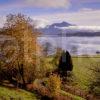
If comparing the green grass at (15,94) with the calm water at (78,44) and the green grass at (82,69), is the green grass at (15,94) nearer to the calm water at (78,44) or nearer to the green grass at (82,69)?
the green grass at (82,69)

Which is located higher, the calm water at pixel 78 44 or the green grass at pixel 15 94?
the calm water at pixel 78 44

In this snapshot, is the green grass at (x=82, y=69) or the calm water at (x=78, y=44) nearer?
the green grass at (x=82, y=69)

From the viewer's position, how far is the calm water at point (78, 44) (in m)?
67.0

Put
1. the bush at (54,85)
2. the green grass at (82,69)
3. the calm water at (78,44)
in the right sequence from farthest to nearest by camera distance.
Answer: the calm water at (78,44) → the green grass at (82,69) → the bush at (54,85)

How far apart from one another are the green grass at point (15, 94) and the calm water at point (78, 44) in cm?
1826

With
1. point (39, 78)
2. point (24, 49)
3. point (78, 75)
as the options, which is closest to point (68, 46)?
point (78, 75)

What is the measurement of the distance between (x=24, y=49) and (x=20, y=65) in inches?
109

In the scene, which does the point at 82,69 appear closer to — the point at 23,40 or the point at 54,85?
the point at 54,85

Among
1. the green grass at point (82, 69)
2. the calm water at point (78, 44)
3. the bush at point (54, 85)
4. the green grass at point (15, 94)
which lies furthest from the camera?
the calm water at point (78, 44)

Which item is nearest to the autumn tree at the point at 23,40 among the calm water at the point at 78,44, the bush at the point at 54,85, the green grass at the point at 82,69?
the bush at the point at 54,85

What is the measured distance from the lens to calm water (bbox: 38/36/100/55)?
67.0 m

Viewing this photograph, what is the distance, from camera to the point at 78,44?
75.9 metres

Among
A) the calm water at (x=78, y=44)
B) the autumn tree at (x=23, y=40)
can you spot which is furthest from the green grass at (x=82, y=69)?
the autumn tree at (x=23, y=40)

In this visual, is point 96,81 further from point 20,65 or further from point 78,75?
point 78,75
